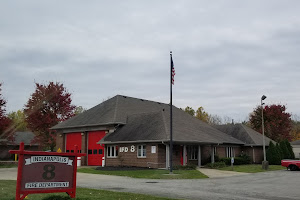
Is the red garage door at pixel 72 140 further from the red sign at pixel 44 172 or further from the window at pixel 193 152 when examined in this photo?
the red sign at pixel 44 172

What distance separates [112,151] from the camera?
33719 mm

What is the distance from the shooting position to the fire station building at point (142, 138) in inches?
1174

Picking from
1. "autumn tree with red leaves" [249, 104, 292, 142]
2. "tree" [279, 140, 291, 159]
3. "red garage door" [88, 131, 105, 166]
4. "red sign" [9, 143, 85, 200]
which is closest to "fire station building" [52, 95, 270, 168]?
"red garage door" [88, 131, 105, 166]

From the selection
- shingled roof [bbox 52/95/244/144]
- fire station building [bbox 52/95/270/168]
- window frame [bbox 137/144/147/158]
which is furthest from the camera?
shingled roof [bbox 52/95/244/144]

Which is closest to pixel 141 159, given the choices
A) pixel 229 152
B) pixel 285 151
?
pixel 229 152

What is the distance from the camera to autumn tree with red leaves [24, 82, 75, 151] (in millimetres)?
45594

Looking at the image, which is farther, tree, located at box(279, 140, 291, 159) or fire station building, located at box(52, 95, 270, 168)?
tree, located at box(279, 140, 291, 159)

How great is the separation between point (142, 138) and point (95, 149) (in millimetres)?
9100

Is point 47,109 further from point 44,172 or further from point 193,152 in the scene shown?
point 44,172

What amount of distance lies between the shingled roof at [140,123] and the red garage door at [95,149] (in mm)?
1432

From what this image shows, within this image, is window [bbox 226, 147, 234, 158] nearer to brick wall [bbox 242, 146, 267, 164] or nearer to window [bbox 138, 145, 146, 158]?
brick wall [bbox 242, 146, 267, 164]

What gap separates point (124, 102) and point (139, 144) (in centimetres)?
1151

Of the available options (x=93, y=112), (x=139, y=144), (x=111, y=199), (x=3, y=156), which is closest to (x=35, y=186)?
(x=111, y=199)

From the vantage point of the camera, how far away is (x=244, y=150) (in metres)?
42.6
